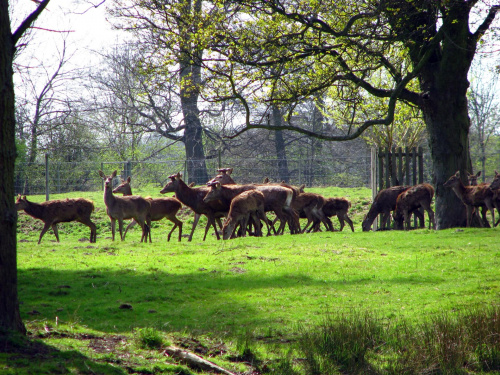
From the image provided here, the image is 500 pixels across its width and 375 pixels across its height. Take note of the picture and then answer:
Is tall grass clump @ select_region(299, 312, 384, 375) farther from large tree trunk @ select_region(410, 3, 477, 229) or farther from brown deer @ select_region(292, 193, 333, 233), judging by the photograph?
brown deer @ select_region(292, 193, 333, 233)

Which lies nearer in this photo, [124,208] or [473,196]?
[473,196]

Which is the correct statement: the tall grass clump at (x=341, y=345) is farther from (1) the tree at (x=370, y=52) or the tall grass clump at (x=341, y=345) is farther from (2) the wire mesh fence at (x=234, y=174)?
(2) the wire mesh fence at (x=234, y=174)

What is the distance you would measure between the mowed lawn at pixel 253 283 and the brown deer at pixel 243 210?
8.80 feet

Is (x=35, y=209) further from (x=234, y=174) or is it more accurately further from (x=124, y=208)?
(x=234, y=174)

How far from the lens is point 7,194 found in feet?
17.8

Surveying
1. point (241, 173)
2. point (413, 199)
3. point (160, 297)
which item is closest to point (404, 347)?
point (160, 297)

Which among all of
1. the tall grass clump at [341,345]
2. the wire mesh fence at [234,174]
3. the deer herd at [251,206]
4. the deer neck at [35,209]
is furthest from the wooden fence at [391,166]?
the tall grass clump at [341,345]

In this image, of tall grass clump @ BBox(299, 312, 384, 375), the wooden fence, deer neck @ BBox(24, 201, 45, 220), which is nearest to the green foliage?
tall grass clump @ BBox(299, 312, 384, 375)

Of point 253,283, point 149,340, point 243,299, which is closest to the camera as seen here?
point 149,340

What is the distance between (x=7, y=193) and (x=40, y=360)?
1.64m

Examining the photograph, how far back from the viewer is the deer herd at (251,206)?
16.5 metres

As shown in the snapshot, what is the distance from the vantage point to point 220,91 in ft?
52.3

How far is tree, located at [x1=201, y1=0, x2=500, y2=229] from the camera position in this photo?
14156mm

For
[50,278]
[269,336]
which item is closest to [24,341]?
[269,336]
